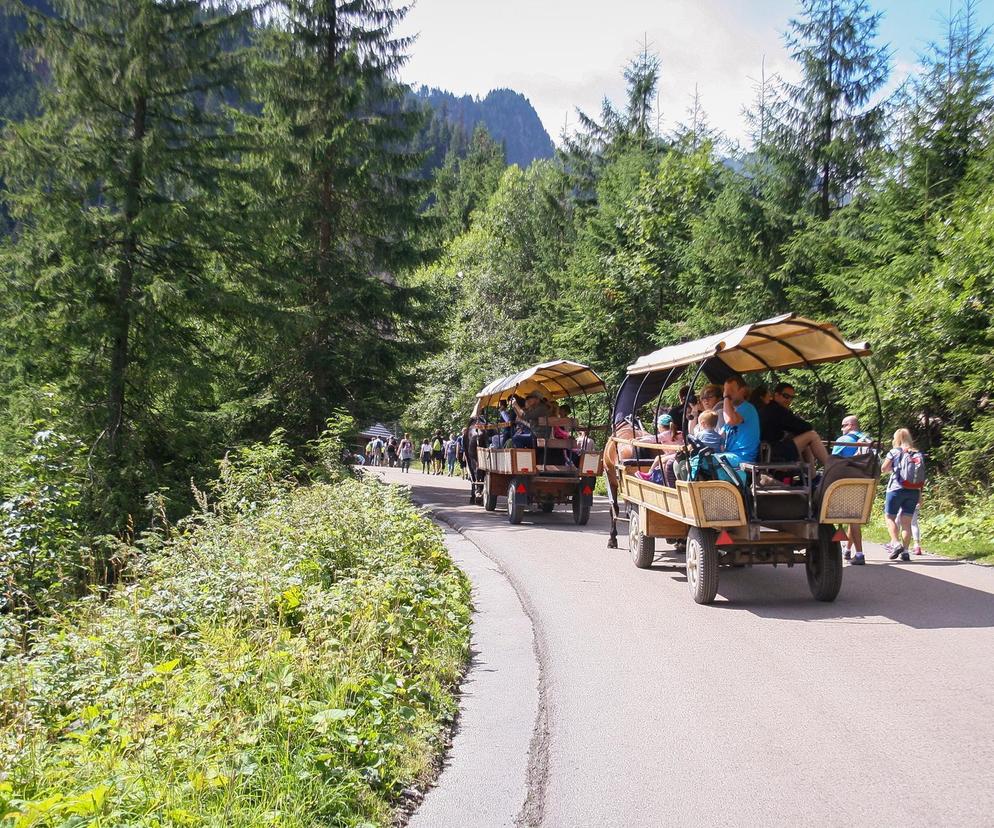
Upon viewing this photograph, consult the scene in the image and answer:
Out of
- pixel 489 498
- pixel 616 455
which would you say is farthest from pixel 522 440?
pixel 616 455

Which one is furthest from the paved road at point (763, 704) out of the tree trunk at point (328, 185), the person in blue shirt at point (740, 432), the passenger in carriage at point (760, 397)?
the tree trunk at point (328, 185)

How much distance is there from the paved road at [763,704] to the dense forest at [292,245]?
5.91 meters

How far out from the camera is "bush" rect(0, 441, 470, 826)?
387 centimetres

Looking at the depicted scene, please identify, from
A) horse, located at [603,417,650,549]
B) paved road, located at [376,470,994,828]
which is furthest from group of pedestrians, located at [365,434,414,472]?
paved road, located at [376,470,994,828]

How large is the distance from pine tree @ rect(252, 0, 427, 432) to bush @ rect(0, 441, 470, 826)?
1400cm

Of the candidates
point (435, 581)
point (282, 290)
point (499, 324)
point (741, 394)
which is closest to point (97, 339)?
point (282, 290)

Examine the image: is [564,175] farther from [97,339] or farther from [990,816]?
[990,816]

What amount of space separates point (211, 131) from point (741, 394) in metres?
12.6

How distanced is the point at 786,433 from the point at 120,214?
41.4 ft

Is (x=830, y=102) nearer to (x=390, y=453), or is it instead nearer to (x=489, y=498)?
(x=489, y=498)

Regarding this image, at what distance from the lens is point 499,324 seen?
4306 centimetres

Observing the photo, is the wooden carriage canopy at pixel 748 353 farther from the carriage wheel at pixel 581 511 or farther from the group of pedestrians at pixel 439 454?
the group of pedestrians at pixel 439 454

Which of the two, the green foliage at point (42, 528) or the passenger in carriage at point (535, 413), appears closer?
the green foliage at point (42, 528)

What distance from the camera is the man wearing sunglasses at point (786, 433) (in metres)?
9.73
